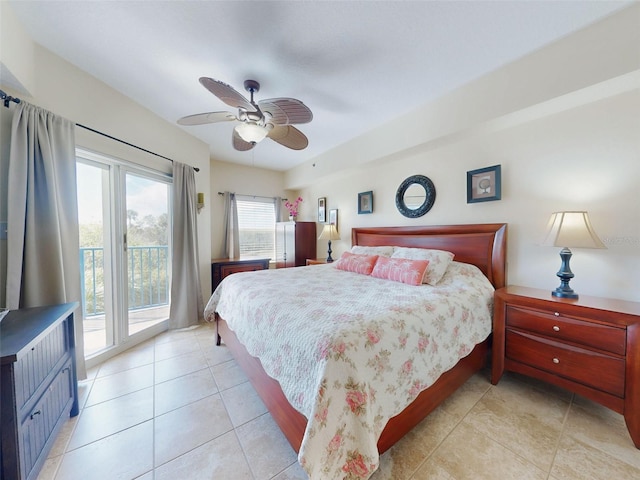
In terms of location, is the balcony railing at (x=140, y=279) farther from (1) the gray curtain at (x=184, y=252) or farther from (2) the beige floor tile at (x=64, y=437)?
(2) the beige floor tile at (x=64, y=437)

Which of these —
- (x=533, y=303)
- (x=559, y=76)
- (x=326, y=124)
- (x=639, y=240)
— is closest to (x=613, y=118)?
(x=559, y=76)

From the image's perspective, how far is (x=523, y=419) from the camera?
1.55 metres

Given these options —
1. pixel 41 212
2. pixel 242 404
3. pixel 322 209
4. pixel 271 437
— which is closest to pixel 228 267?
pixel 322 209

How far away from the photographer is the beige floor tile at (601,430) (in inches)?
51.3

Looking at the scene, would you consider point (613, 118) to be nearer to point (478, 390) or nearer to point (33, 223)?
point (478, 390)

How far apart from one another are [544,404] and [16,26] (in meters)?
4.31

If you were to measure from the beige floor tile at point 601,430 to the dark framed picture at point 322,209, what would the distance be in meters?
3.56

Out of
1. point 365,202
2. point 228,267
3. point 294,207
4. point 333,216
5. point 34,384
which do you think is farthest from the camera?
point 294,207

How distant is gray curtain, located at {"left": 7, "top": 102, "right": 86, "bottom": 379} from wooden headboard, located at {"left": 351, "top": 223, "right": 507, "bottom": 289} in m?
3.14

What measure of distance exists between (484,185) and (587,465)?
6.75 feet

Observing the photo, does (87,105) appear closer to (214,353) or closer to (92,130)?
(92,130)

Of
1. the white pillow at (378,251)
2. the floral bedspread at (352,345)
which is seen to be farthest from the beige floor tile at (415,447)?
the white pillow at (378,251)

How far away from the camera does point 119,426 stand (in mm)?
1500

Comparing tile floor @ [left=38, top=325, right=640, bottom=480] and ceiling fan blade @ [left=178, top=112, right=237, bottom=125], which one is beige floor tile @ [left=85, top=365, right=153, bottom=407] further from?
ceiling fan blade @ [left=178, top=112, right=237, bottom=125]
